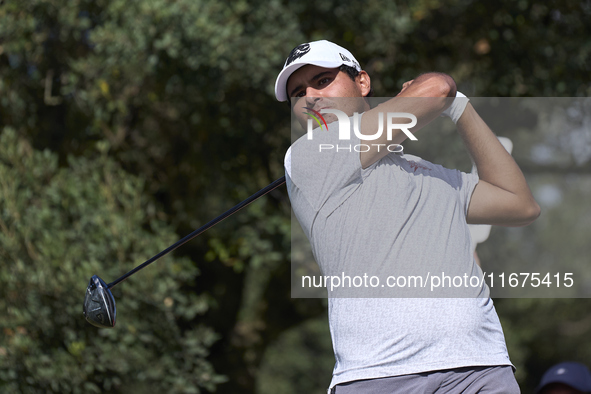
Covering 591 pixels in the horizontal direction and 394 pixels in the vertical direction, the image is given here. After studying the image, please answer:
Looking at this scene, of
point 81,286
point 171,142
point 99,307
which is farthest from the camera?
point 171,142

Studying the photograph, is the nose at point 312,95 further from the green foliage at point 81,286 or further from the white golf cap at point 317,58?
the green foliage at point 81,286

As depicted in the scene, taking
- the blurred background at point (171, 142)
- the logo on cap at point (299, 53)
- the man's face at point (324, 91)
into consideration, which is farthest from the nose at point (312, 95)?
the blurred background at point (171, 142)

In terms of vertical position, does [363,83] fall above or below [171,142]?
below

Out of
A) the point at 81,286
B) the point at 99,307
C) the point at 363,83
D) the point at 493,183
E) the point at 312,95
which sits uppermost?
the point at 81,286

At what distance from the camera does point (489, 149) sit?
1817 mm

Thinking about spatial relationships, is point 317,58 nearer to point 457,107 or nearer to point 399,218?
point 457,107

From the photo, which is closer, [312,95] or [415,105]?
[415,105]

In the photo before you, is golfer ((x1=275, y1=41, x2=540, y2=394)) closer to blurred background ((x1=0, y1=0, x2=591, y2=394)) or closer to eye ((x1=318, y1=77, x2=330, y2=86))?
eye ((x1=318, y1=77, x2=330, y2=86))

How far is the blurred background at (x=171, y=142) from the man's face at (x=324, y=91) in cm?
316

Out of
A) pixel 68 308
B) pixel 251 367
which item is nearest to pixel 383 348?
pixel 68 308

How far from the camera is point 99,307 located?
2525 millimetres

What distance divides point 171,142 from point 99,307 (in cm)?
401

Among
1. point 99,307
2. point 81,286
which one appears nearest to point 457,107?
point 99,307

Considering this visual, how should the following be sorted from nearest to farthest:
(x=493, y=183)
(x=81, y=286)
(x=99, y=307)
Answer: (x=493, y=183), (x=99, y=307), (x=81, y=286)
